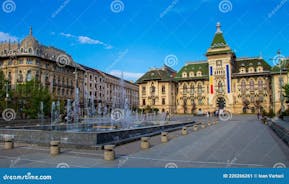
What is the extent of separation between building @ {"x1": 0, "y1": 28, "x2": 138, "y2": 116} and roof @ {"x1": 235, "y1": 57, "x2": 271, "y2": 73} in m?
37.4

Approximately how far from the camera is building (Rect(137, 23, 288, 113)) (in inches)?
2557

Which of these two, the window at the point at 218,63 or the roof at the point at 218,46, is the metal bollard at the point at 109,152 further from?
the roof at the point at 218,46

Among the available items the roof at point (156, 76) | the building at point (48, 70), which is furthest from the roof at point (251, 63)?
the building at point (48, 70)

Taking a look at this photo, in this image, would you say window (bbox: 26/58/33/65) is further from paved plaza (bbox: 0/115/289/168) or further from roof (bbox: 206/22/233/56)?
roof (bbox: 206/22/233/56)

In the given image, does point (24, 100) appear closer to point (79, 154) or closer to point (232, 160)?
point (79, 154)

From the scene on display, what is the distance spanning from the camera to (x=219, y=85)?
68.6 metres

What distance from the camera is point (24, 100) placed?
129 ft

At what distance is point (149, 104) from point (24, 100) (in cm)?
4517

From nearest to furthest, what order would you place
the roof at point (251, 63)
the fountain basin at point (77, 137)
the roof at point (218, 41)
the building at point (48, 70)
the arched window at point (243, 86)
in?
1. the fountain basin at point (77, 137)
2. the building at point (48, 70)
3. the arched window at point (243, 86)
4. the roof at point (251, 63)
5. the roof at point (218, 41)

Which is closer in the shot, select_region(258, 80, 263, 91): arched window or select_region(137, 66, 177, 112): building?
select_region(258, 80, 263, 91): arched window

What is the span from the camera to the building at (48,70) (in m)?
53.8

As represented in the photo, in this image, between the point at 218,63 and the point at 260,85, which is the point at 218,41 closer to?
the point at 218,63

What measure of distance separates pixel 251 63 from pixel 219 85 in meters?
11.7

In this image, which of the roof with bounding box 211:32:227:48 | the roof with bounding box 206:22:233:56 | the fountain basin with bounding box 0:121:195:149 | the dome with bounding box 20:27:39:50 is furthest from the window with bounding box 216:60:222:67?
the fountain basin with bounding box 0:121:195:149
